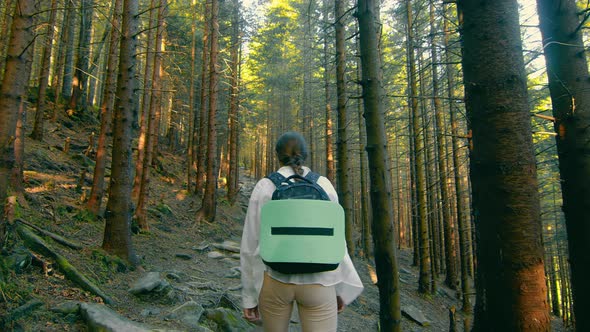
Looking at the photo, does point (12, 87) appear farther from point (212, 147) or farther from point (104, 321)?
point (212, 147)

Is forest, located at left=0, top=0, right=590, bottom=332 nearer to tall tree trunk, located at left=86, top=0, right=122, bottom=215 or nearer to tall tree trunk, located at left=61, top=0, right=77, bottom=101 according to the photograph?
tall tree trunk, located at left=86, top=0, right=122, bottom=215

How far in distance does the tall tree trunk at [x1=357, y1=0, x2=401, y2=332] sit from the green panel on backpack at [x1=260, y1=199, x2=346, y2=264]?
143 cm

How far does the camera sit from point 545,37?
5.18 m

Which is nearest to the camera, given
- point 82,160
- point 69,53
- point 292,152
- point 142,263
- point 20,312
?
point 292,152

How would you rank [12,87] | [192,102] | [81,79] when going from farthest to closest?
[192,102]
[81,79]
[12,87]

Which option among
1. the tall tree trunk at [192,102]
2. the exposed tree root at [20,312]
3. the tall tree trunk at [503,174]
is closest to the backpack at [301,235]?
the tall tree trunk at [503,174]

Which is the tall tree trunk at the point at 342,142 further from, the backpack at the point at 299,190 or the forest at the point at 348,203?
the backpack at the point at 299,190

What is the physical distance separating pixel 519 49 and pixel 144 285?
5677 millimetres

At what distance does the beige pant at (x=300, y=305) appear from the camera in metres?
2.41

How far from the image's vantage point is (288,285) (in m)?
2.41

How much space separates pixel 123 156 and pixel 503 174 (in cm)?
656

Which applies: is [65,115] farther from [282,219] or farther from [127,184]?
[282,219]

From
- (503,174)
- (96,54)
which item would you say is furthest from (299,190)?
(96,54)

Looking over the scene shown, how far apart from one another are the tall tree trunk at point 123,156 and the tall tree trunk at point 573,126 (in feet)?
23.1
